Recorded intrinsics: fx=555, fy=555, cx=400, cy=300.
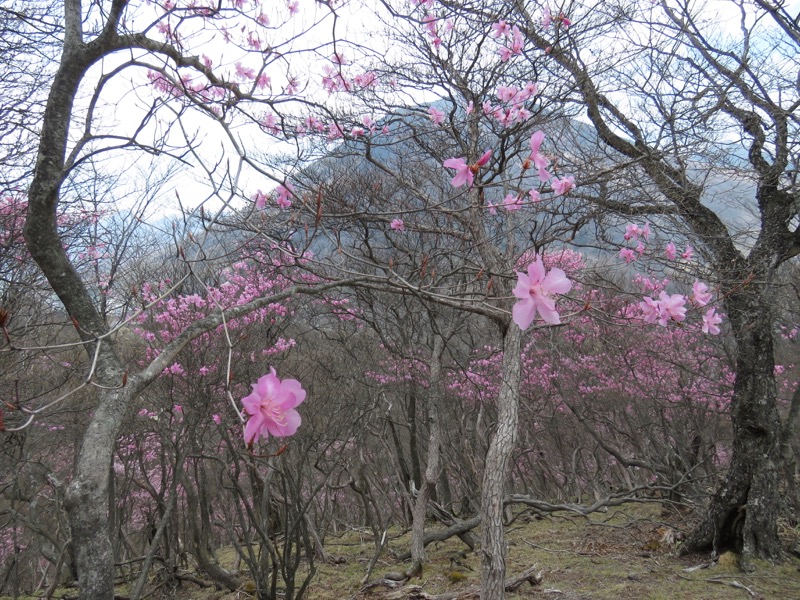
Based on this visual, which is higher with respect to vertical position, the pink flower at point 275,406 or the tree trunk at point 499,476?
the pink flower at point 275,406

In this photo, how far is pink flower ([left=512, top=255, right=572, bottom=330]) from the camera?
4.75 ft

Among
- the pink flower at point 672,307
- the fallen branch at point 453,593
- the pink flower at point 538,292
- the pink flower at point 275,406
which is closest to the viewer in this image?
the pink flower at point 275,406

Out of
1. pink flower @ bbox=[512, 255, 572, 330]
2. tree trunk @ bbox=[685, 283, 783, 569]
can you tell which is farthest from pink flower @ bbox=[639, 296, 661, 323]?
tree trunk @ bbox=[685, 283, 783, 569]

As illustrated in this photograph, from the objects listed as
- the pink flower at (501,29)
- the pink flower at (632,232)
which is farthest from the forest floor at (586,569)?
the pink flower at (501,29)

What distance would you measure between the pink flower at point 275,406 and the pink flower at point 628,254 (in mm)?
2947

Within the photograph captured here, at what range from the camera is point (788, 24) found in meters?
4.39

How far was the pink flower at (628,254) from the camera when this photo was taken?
3597 mm

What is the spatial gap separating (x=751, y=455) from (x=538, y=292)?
4.45m

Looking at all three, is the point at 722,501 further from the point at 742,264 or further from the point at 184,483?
the point at 184,483

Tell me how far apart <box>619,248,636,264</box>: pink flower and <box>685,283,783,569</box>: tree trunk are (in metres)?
1.47

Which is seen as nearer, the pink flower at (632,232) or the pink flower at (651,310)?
the pink flower at (651,310)

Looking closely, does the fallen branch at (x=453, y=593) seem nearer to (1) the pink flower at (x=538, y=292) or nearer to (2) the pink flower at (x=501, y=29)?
(1) the pink flower at (x=538, y=292)

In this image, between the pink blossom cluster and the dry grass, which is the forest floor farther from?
the pink blossom cluster

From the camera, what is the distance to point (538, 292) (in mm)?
1479
